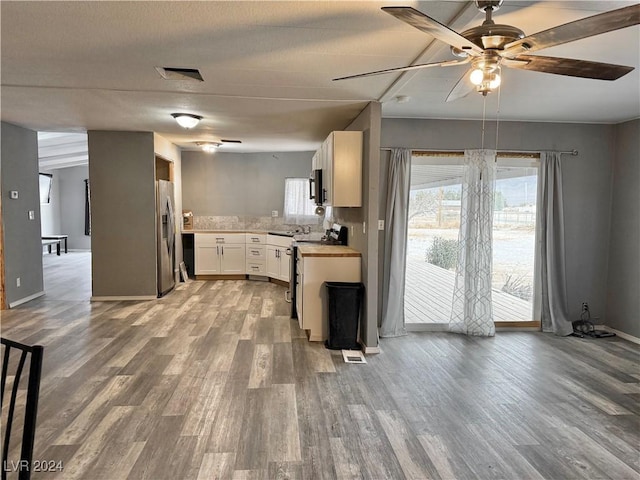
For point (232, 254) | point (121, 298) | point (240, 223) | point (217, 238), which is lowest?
point (121, 298)

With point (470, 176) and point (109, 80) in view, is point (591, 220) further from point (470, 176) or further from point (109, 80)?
point (109, 80)

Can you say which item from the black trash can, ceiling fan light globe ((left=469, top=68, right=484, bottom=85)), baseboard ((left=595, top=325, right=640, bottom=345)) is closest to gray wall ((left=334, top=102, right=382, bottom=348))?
the black trash can

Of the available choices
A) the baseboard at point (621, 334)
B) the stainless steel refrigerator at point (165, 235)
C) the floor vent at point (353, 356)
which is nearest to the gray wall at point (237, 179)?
the stainless steel refrigerator at point (165, 235)

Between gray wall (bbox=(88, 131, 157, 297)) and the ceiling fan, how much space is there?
4.90 metres

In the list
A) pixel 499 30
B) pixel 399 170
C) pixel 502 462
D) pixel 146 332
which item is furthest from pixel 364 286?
pixel 499 30

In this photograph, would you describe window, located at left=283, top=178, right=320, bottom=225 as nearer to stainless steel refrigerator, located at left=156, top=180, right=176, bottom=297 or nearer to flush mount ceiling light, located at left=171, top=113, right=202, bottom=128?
stainless steel refrigerator, located at left=156, top=180, right=176, bottom=297

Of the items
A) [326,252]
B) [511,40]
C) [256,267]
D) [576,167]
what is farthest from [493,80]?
[256,267]

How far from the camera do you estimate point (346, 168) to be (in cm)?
421

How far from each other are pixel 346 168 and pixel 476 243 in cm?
167

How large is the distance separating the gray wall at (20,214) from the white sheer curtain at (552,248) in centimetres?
649

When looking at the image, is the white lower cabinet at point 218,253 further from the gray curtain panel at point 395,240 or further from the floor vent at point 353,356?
the floor vent at point 353,356

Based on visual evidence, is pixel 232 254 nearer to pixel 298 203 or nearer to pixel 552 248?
pixel 298 203

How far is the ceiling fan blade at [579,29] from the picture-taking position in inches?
57.6

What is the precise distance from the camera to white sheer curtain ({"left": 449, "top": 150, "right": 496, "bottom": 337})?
452 centimetres
